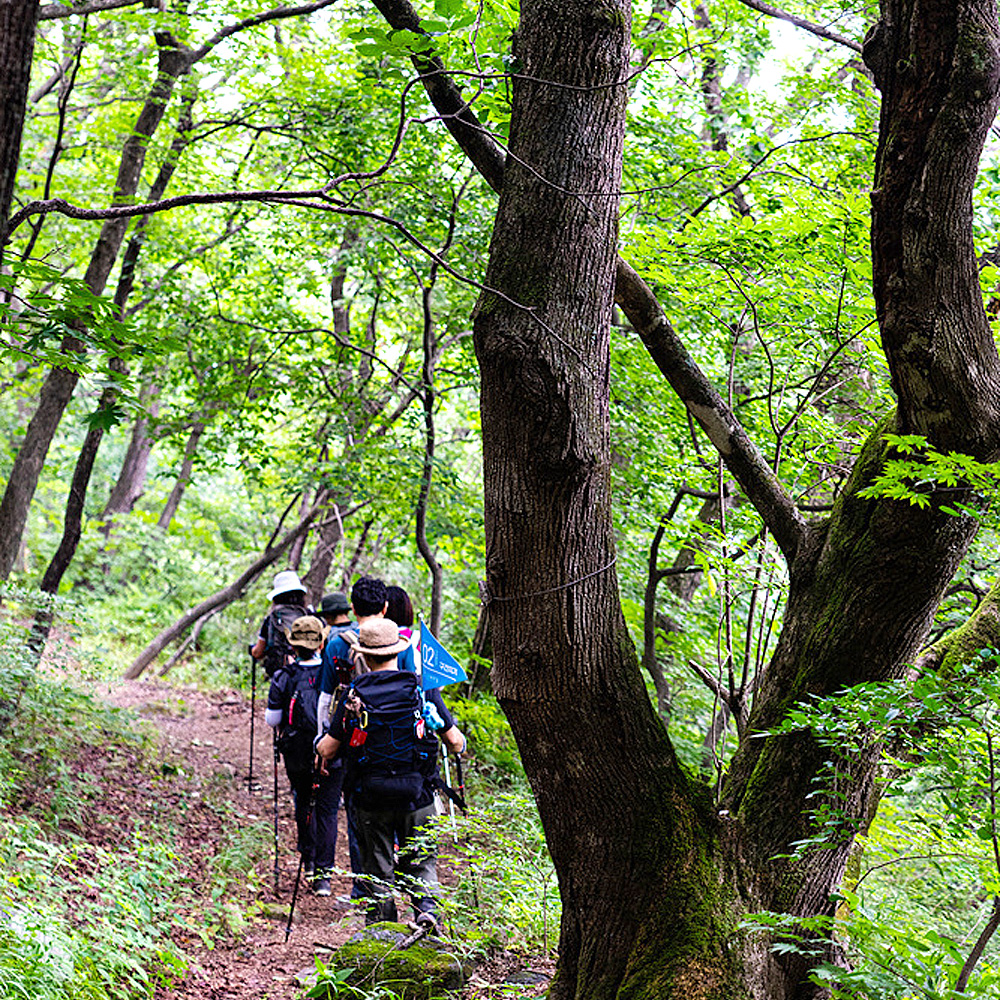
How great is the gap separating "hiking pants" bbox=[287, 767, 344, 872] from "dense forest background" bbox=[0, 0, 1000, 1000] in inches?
85.5

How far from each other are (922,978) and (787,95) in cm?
866

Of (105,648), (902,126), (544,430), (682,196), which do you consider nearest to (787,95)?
(682,196)

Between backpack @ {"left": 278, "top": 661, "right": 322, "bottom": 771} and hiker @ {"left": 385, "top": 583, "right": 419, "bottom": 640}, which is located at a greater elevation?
hiker @ {"left": 385, "top": 583, "right": 419, "bottom": 640}

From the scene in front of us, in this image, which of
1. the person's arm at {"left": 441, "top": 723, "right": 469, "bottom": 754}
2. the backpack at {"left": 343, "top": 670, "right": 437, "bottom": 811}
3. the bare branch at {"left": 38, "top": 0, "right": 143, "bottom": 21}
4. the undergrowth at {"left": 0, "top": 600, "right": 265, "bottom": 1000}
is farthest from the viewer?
the bare branch at {"left": 38, "top": 0, "right": 143, "bottom": 21}

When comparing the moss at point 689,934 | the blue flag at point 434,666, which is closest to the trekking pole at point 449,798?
the blue flag at point 434,666

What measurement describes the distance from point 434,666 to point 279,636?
81.1 inches

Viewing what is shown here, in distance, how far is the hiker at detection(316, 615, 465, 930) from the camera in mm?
5461

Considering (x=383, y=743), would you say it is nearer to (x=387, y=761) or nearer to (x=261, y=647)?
(x=387, y=761)

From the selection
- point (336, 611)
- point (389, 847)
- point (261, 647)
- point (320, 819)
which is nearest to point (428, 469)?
point (336, 611)

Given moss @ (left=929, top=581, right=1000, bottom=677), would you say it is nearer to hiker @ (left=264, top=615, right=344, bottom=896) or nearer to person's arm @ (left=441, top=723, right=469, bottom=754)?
person's arm @ (left=441, top=723, right=469, bottom=754)

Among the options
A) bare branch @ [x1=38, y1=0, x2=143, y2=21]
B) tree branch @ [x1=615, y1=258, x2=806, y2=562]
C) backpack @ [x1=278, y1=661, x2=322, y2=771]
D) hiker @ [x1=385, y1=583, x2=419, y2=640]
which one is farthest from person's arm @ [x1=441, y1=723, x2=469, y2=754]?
bare branch @ [x1=38, y1=0, x2=143, y2=21]

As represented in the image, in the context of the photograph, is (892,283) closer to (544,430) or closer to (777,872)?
(544,430)

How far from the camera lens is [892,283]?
3254mm

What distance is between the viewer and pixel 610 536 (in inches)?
138
